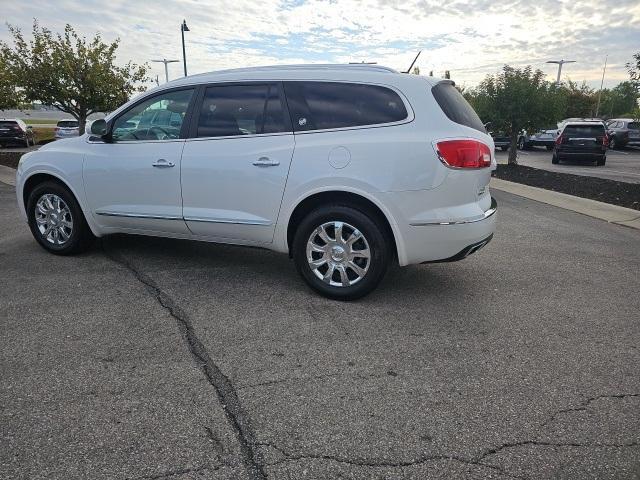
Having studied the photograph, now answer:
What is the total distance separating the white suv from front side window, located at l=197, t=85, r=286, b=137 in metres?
0.01

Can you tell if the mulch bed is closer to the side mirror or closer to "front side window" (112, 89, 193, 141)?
"front side window" (112, 89, 193, 141)

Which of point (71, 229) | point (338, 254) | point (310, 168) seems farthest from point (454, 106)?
point (71, 229)

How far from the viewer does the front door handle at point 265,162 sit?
14.1ft

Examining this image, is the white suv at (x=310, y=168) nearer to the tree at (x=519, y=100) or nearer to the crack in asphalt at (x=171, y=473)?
the crack in asphalt at (x=171, y=473)

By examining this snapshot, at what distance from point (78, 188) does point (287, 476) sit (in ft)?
13.2

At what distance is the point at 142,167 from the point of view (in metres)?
4.83

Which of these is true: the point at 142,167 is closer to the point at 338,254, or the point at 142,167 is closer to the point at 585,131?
the point at 338,254

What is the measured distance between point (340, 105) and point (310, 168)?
567mm

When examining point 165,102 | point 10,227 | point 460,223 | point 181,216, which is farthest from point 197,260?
point 10,227

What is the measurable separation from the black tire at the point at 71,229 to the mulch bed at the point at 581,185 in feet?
29.3

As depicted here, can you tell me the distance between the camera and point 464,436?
2557 millimetres

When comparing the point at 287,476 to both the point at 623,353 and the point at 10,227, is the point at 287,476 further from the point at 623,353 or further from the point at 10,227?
the point at 10,227

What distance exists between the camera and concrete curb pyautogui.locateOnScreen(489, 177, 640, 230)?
844 centimetres

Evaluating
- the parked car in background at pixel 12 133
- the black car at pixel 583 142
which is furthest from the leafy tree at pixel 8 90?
the black car at pixel 583 142
